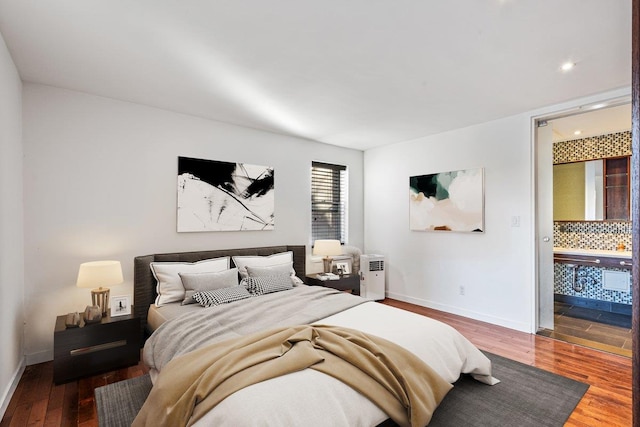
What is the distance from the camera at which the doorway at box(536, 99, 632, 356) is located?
370cm

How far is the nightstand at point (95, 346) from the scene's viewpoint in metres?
2.58

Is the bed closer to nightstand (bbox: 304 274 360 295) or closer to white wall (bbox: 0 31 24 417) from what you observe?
nightstand (bbox: 304 274 360 295)

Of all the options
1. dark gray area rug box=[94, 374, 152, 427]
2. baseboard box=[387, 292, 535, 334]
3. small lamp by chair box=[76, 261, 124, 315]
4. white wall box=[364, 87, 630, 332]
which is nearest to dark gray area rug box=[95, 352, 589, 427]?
dark gray area rug box=[94, 374, 152, 427]

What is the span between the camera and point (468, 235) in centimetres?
426

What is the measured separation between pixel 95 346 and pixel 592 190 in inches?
254

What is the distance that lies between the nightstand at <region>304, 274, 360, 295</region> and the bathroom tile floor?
7.41 ft

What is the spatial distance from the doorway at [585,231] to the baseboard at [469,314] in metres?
0.18

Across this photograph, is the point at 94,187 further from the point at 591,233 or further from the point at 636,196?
the point at 591,233

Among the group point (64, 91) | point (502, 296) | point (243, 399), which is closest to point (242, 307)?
point (243, 399)

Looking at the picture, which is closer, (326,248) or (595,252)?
(595,252)

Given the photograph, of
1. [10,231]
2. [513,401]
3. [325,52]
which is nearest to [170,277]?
[10,231]

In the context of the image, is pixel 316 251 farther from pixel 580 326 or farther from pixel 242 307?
pixel 580 326

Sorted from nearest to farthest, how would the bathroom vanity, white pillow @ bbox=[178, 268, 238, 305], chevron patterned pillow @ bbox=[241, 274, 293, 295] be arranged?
white pillow @ bbox=[178, 268, 238, 305], chevron patterned pillow @ bbox=[241, 274, 293, 295], the bathroom vanity

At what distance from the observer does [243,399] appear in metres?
1.45
